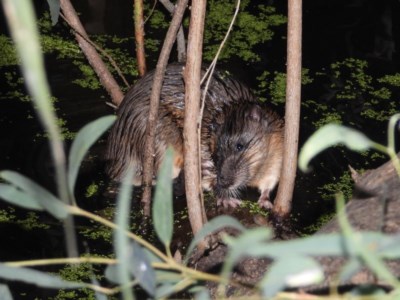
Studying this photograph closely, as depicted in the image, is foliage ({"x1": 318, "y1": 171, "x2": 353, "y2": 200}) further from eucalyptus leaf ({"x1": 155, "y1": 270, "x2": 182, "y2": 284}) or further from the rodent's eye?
eucalyptus leaf ({"x1": 155, "y1": 270, "x2": 182, "y2": 284})

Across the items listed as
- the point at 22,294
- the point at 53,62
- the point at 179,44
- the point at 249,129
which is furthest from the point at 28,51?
the point at 53,62

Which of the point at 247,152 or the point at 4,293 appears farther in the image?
the point at 247,152

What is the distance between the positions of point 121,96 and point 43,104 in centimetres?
438

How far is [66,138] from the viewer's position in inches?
191

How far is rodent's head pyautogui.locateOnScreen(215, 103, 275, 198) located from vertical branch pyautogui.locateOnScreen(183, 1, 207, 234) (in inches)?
38.8

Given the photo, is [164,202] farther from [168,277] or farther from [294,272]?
[294,272]

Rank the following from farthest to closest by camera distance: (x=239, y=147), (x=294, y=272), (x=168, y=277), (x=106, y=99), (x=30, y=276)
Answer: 1. (x=106, y=99)
2. (x=239, y=147)
3. (x=168, y=277)
4. (x=30, y=276)
5. (x=294, y=272)

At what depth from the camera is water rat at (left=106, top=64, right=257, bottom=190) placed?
448 centimetres

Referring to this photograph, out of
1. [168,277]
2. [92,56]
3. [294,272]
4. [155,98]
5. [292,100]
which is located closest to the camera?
[294,272]

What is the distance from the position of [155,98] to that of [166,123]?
71 cm

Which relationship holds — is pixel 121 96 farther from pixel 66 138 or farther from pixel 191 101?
pixel 191 101

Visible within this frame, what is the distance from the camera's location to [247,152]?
4371 mm

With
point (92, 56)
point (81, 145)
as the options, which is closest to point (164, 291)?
point (81, 145)

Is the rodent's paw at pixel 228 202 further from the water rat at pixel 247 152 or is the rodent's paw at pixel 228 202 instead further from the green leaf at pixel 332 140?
the green leaf at pixel 332 140
